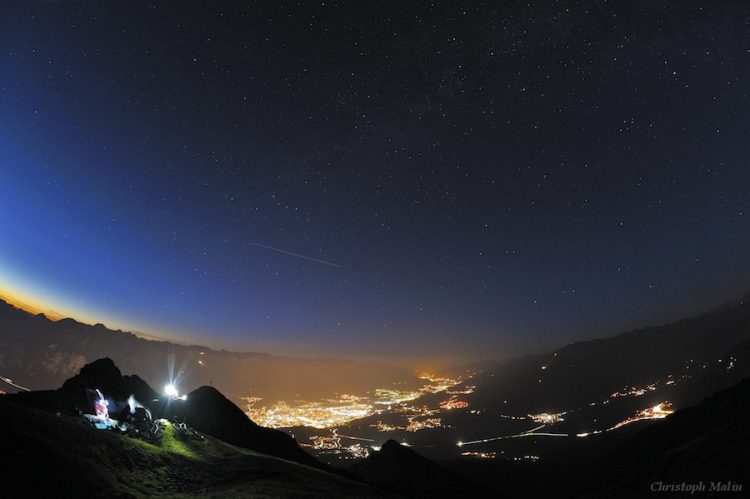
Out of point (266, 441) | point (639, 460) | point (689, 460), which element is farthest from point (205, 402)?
point (639, 460)

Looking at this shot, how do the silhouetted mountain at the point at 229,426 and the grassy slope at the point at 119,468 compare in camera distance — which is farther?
the silhouetted mountain at the point at 229,426

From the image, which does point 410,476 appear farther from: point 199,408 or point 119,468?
point 119,468

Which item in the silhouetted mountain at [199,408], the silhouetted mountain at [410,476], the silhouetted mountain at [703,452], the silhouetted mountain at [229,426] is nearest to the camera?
the silhouetted mountain at [703,452]

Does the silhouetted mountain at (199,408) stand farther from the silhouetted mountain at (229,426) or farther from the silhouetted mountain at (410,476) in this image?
the silhouetted mountain at (410,476)

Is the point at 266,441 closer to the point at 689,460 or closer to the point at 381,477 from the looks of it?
the point at 381,477

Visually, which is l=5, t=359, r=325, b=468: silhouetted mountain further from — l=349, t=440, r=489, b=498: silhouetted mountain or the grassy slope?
the grassy slope

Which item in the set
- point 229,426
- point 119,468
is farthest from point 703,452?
point 229,426

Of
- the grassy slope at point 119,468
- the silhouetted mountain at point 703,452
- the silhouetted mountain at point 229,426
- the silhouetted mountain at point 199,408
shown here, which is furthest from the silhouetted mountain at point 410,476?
the grassy slope at point 119,468
